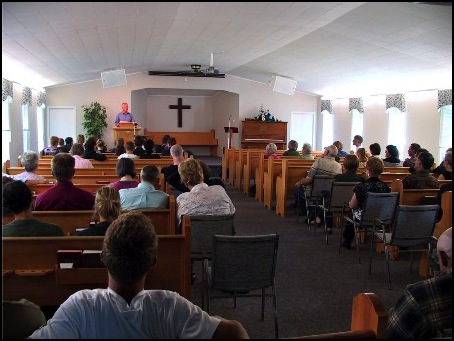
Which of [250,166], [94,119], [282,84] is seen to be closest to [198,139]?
[94,119]

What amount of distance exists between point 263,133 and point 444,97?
6.27m

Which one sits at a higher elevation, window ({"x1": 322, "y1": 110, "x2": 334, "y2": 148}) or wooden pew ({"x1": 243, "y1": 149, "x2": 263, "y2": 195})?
window ({"x1": 322, "y1": 110, "x2": 334, "y2": 148})

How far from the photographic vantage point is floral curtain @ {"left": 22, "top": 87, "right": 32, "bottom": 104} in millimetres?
10316

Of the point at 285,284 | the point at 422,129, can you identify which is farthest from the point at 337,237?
the point at 422,129

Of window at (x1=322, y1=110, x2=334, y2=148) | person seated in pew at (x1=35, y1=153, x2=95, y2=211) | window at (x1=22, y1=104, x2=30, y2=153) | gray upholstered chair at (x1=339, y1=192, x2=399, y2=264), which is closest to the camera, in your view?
Result: person seated in pew at (x1=35, y1=153, x2=95, y2=211)

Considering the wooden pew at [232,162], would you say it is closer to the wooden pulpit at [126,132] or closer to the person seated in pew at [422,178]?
the wooden pulpit at [126,132]

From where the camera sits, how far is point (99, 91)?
1426 cm

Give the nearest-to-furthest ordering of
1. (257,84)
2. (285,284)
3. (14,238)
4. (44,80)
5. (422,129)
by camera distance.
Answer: (14,238) < (285,284) < (422,129) < (44,80) < (257,84)

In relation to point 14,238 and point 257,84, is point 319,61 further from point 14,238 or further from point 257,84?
point 14,238

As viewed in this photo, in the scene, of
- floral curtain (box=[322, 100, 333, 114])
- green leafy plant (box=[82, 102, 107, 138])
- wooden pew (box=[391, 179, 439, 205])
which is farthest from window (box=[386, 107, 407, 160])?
green leafy plant (box=[82, 102, 107, 138])

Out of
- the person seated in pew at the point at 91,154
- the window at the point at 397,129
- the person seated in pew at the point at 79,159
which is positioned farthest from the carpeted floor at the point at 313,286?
the window at the point at 397,129

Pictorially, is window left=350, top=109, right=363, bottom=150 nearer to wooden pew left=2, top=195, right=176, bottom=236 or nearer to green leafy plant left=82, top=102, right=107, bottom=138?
green leafy plant left=82, top=102, right=107, bottom=138

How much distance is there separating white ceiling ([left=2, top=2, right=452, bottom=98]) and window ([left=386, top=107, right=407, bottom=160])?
62 centimetres

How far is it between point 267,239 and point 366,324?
48.4 inches
